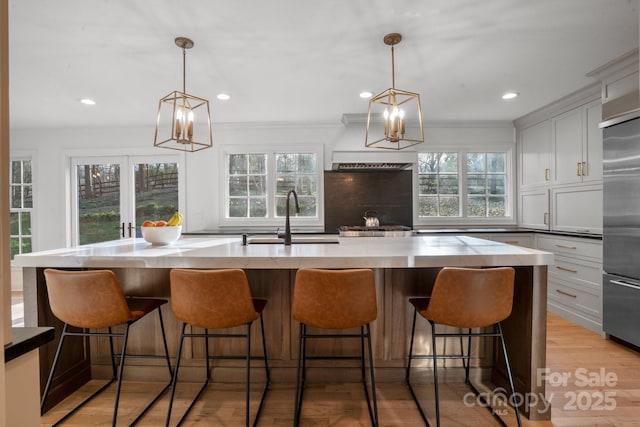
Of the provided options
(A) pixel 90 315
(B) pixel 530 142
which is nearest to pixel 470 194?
(B) pixel 530 142

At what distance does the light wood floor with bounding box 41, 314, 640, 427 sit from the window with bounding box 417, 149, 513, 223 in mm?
2632

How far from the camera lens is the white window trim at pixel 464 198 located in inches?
180

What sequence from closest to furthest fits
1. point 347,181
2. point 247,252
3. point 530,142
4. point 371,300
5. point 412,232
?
point 371,300 < point 247,252 < point 412,232 < point 530,142 < point 347,181

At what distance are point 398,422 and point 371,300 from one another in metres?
0.76

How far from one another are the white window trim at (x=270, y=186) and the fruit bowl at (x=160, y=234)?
2.32 m

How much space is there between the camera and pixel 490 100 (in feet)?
12.0

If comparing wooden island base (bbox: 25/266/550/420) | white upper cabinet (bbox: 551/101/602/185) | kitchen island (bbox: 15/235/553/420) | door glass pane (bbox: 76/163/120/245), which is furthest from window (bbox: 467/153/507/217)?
door glass pane (bbox: 76/163/120/245)

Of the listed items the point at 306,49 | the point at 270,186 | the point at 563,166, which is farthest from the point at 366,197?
the point at 306,49

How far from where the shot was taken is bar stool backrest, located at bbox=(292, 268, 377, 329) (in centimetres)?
154

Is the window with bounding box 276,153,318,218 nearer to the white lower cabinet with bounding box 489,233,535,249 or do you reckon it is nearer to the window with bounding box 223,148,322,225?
the window with bounding box 223,148,322,225

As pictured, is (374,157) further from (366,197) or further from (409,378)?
(409,378)

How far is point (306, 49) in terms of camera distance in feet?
8.11

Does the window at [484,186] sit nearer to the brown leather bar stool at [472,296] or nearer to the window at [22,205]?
the brown leather bar stool at [472,296]

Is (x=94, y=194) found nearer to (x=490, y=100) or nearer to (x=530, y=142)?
(x=490, y=100)
